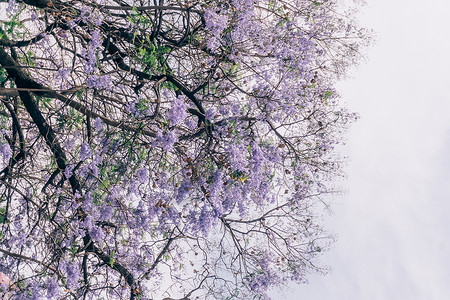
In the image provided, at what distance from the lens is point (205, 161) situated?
15.9 feet

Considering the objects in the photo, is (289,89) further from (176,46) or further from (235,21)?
(176,46)

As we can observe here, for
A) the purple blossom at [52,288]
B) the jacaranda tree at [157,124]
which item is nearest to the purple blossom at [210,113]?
the jacaranda tree at [157,124]

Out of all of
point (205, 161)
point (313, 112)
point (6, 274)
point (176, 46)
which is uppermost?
point (176, 46)

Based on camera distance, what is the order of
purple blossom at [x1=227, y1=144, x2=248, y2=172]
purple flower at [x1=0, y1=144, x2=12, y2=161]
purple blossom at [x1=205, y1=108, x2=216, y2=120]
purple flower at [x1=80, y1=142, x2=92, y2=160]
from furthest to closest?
purple flower at [x1=0, y1=144, x2=12, y2=161] < purple blossom at [x1=205, y1=108, x2=216, y2=120] < purple blossom at [x1=227, y1=144, x2=248, y2=172] < purple flower at [x1=80, y1=142, x2=92, y2=160]

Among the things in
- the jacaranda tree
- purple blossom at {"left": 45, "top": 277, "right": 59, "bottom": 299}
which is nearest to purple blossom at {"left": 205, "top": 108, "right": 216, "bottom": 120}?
the jacaranda tree

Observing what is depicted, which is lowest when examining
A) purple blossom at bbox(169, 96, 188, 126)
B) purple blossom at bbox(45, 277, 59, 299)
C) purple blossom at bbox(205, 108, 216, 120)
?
purple blossom at bbox(45, 277, 59, 299)

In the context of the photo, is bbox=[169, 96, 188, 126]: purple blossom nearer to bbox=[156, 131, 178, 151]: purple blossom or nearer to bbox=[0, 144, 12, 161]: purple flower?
bbox=[156, 131, 178, 151]: purple blossom

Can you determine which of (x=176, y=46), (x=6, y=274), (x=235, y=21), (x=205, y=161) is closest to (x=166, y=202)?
(x=205, y=161)

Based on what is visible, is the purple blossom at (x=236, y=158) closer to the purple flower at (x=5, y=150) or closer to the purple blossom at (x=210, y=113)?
the purple blossom at (x=210, y=113)

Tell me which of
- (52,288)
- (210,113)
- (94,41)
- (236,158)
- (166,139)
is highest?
(94,41)

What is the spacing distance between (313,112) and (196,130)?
4.77 ft

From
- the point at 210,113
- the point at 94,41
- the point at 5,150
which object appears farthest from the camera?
the point at 5,150

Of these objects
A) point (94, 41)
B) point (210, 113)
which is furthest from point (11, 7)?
point (210, 113)

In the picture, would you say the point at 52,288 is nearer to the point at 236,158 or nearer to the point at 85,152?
the point at 85,152
